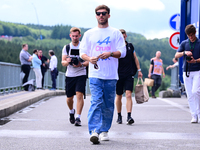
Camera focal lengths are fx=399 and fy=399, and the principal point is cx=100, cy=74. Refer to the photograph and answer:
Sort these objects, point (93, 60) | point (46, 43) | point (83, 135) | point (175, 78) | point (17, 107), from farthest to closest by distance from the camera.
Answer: point (46, 43) < point (175, 78) < point (17, 107) < point (83, 135) < point (93, 60)

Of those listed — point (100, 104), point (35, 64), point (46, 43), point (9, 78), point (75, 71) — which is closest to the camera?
point (100, 104)

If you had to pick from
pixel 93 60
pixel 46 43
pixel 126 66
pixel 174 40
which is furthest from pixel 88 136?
pixel 46 43

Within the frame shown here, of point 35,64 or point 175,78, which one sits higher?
point 35,64

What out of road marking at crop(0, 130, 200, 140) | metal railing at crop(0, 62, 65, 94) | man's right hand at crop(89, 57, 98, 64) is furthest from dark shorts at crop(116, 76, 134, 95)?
metal railing at crop(0, 62, 65, 94)

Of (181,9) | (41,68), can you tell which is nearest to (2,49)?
(41,68)

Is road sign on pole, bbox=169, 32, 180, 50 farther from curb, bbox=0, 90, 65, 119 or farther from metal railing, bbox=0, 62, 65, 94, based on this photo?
metal railing, bbox=0, 62, 65, 94

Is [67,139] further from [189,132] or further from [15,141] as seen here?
[189,132]

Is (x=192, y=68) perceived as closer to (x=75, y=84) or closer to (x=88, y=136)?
(x=75, y=84)

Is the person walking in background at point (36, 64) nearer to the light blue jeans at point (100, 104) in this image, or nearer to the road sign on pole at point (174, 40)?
the road sign on pole at point (174, 40)

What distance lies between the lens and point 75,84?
7.73 m

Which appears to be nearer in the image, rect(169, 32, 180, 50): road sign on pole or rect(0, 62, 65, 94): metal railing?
rect(0, 62, 65, 94): metal railing

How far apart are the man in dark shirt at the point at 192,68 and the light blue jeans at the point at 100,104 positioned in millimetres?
2861

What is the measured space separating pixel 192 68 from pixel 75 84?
2379mm

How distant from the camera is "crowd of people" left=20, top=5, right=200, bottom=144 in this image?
544cm
